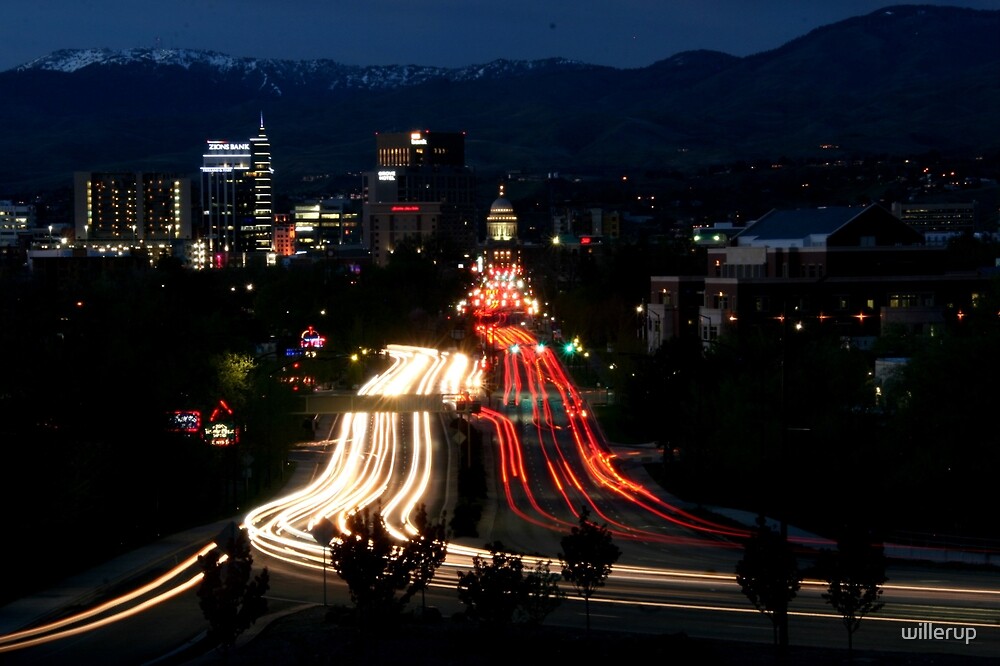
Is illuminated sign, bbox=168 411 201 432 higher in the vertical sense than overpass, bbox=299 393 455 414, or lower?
higher

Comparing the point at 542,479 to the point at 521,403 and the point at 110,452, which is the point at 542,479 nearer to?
the point at 110,452

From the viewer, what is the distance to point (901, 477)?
3997 cm

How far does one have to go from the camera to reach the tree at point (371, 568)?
77.7 ft

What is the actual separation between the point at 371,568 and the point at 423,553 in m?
1.19

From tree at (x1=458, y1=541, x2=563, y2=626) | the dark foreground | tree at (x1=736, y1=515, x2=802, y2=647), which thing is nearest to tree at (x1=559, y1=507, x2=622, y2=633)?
the dark foreground

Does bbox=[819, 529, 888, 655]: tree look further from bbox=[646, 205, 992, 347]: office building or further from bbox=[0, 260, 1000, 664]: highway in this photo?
bbox=[646, 205, 992, 347]: office building

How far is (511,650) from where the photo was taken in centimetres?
2220

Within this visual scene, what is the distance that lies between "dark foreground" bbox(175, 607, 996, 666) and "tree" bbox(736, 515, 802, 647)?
737 mm

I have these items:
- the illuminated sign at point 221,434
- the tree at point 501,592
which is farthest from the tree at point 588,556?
the illuminated sign at point 221,434

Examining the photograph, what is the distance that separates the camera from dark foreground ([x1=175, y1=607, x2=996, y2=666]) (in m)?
21.7

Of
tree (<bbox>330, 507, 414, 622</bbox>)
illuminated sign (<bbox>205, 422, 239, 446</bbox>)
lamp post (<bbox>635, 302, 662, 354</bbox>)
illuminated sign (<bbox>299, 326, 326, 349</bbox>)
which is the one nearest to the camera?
tree (<bbox>330, 507, 414, 622</bbox>)

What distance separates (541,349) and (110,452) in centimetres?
6478

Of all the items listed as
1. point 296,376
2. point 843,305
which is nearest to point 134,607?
point 296,376

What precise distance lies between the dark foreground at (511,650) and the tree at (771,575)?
29.0 inches
